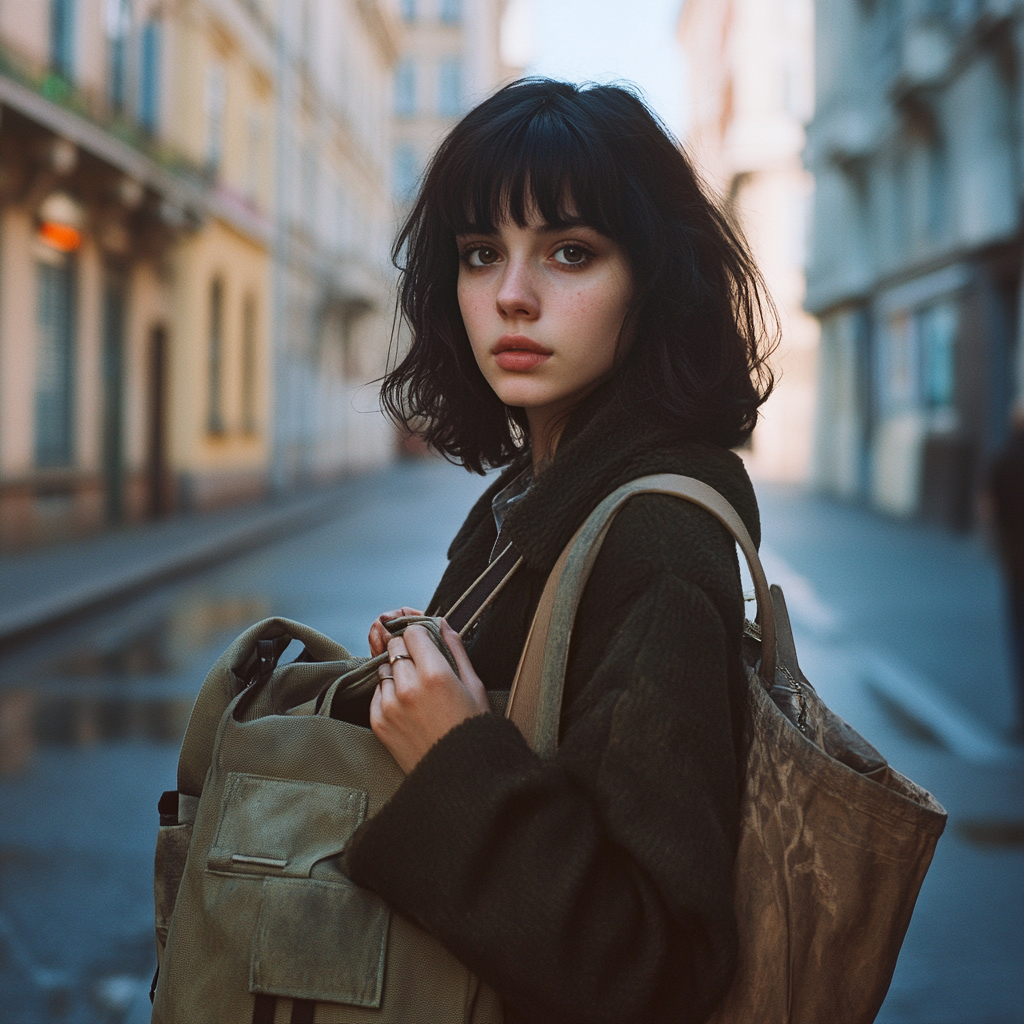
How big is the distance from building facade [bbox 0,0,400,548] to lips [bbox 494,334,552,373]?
4.92 metres

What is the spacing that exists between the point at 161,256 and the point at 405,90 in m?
42.1

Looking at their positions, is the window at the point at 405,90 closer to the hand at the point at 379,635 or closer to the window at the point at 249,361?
the window at the point at 249,361

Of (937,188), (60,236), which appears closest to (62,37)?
(60,236)

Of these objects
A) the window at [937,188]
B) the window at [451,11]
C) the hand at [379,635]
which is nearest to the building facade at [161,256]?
the hand at [379,635]

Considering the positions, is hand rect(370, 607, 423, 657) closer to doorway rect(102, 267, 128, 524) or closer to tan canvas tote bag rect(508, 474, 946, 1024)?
tan canvas tote bag rect(508, 474, 946, 1024)

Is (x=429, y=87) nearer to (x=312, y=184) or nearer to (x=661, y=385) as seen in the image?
(x=312, y=184)

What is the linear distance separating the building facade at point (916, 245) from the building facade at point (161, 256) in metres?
9.83

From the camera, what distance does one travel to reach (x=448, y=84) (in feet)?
187

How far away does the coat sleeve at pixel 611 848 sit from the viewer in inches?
43.1

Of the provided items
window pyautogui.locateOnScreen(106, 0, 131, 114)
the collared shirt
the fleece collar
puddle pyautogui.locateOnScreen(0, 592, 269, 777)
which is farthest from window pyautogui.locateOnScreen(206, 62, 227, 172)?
the fleece collar

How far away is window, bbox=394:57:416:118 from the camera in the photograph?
56.5m

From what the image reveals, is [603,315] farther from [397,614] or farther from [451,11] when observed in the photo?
[451,11]

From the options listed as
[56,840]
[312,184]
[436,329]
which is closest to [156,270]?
[312,184]

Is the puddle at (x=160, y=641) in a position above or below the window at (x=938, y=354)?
below
